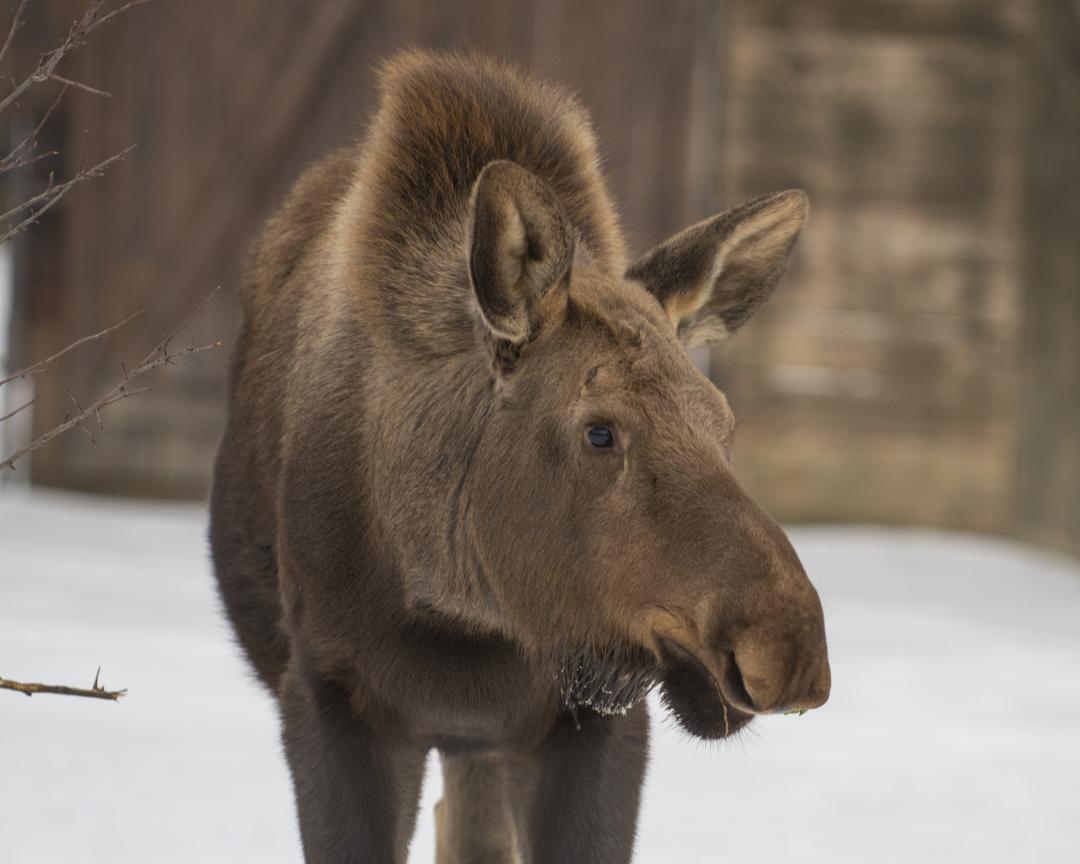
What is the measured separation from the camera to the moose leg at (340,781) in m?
3.25

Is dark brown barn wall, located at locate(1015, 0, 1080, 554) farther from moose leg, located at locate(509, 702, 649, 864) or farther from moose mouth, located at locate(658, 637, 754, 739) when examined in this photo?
moose mouth, located at locate(658, 637, 754, 739)

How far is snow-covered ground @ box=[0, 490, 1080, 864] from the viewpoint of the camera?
466cm

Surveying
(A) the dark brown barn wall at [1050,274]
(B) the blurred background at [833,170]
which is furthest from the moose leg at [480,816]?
(A) the dark brown barn wall at [1050,274]

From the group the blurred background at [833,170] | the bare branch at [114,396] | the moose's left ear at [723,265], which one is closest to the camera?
the bare branch at [114,396]

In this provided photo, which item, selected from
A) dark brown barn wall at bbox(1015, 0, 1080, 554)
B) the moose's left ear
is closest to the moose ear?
the moose's left ear

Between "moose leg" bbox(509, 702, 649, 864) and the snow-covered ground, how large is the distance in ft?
0.62

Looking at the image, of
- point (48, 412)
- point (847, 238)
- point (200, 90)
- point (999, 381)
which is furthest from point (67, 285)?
point (999, 381)

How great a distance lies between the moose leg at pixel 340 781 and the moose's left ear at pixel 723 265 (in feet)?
3.06

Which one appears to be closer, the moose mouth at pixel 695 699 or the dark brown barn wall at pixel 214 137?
the moose mouth at pixel 695 699

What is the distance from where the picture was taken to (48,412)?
10.5m

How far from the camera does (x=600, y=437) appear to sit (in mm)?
2906

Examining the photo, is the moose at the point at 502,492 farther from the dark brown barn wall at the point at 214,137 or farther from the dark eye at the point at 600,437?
the dark brown barn wall at the point at 214,137

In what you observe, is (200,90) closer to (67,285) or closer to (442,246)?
(67,285)

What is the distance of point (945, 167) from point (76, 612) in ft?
17.1
